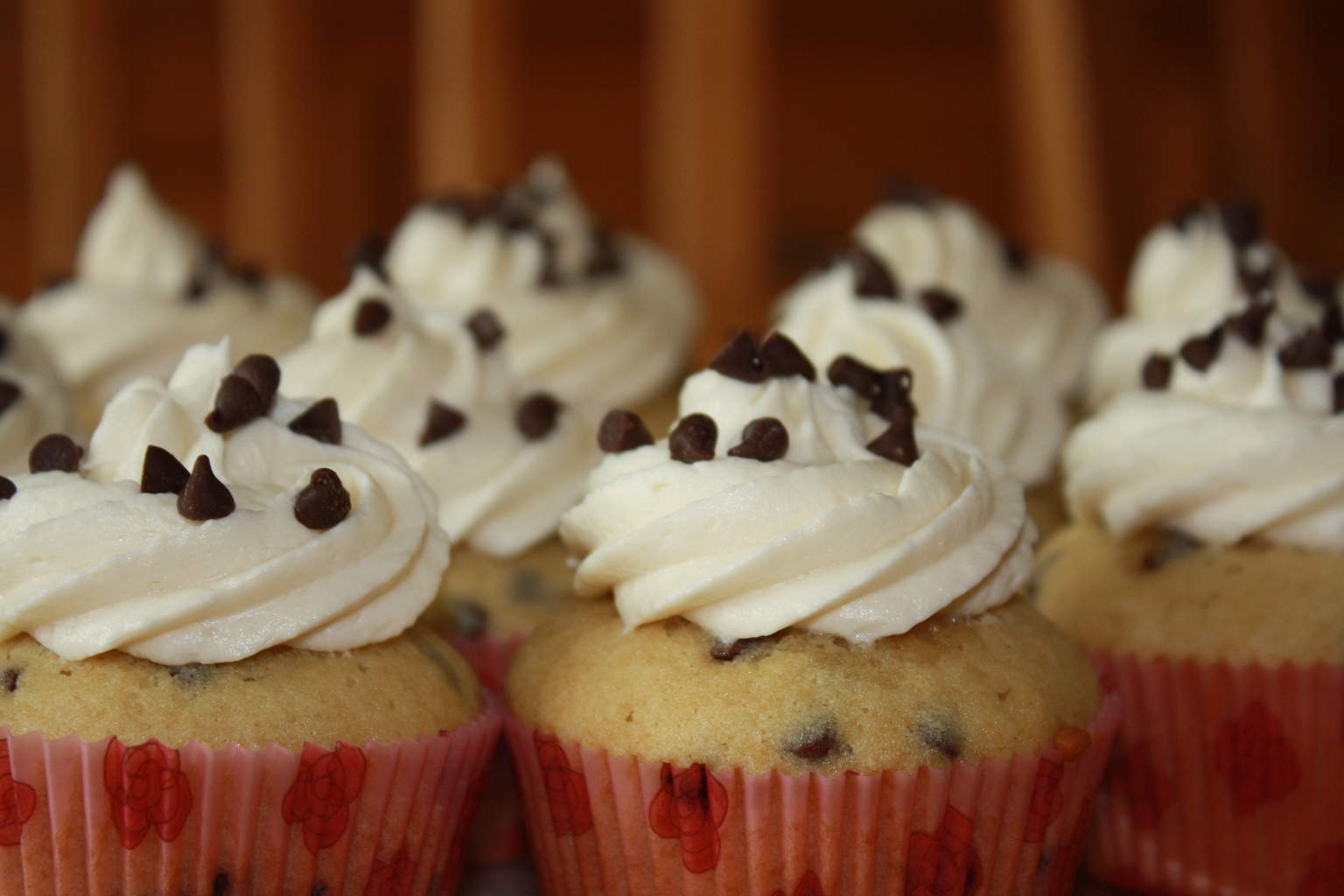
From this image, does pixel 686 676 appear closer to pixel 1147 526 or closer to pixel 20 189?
pixel 1147 526

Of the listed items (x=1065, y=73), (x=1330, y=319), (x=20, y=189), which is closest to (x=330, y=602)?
(x=1330, y=319)

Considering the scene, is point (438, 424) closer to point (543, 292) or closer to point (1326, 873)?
point (543, 292)

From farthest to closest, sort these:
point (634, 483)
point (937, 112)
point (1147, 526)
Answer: point (937, 112) < point (1147, 526) < point (634, 483)

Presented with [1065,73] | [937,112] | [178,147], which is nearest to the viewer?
[1065,73]

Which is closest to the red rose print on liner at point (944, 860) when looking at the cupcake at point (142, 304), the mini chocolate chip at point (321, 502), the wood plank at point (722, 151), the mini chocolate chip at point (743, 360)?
the mini chocolate chip at point (743, 360)

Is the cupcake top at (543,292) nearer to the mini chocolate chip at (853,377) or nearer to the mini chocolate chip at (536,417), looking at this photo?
the mini chocolate chip at (536,417)

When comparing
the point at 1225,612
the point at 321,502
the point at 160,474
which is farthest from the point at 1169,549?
the point at 160,474

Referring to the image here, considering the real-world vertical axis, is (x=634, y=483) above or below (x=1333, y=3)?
below
